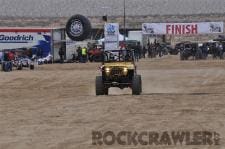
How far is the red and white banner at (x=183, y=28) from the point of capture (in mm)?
54688

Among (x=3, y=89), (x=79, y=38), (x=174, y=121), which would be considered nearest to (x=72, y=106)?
(x=174, y=121)

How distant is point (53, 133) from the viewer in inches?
518

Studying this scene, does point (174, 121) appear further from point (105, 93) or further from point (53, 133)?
point (105, 93)

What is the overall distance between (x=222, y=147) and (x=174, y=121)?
343 cm

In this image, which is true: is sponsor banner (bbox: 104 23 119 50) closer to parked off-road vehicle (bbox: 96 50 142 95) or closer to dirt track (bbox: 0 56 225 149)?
dirt track (bbox: 0 56 225 149)

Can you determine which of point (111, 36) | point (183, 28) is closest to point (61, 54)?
point (111, 36)

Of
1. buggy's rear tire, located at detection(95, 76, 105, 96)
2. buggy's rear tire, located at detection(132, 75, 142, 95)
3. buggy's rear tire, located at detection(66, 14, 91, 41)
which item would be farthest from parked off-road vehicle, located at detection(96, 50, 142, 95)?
Answer: buggy's rear tire, located at detection(66, 14, 91, 41)

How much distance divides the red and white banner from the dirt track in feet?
87.1

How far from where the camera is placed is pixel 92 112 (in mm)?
16906

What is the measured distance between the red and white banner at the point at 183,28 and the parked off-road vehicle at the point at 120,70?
111ft

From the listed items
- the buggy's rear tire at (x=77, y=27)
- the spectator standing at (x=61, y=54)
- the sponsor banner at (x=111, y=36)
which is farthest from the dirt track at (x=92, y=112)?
the spectator standing at (x=61, y=54)

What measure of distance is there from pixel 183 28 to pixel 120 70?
3460 cm

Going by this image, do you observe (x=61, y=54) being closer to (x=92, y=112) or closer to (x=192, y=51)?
(x=192, y=51)

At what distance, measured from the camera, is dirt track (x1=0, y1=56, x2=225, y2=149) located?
42.2ft
